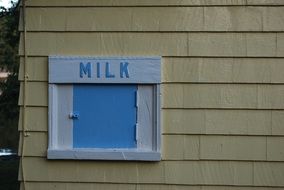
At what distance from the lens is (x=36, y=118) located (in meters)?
Answer: 4.67

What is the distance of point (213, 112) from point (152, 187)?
28.1 inches

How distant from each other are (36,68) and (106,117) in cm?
64

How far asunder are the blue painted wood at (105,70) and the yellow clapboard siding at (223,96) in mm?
172

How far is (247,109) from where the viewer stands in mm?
4555

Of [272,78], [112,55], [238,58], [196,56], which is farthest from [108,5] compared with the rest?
[272,78]

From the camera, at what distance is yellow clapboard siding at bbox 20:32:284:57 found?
4559mm

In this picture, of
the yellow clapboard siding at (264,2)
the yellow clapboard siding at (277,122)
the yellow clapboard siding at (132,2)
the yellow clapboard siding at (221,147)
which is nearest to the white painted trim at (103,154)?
the yellow clapboard siding at (221,147)

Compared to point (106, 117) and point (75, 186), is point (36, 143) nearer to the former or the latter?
point (75, 186)

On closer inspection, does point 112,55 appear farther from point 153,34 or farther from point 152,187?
point 152,187

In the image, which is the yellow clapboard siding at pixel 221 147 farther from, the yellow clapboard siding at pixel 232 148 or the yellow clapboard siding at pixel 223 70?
the yellow clapboard siding at pixel 223 70

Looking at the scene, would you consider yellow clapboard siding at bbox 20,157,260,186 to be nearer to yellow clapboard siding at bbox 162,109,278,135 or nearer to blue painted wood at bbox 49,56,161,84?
yellow clapboard siding at bbox 162,109,278,135

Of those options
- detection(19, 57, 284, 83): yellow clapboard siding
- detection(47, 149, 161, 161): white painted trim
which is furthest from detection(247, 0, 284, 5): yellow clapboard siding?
detection(47, 149, 161, 161): white painted trim

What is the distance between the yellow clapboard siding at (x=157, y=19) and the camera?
4.56m

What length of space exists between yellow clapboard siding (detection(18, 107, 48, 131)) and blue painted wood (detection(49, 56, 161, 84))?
0.24 metres
